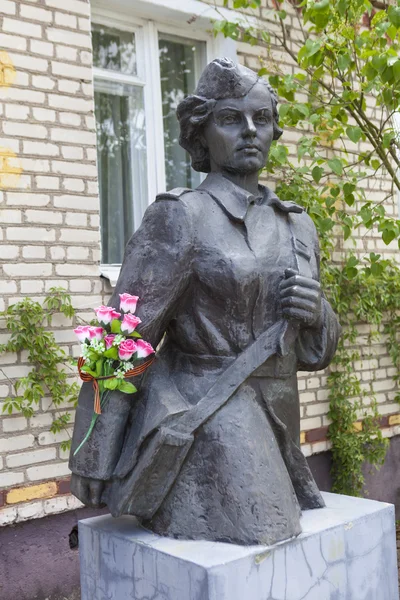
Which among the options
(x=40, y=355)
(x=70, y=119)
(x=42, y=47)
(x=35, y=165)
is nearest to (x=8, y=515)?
(x=40, y=355)

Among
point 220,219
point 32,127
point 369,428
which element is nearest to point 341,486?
point 369,428

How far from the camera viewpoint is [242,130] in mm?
2254

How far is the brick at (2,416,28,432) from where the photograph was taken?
3734mm

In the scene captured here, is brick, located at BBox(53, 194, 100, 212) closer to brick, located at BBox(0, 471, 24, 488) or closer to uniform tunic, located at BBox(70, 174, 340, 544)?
brick, located at BBox(0, 471, 24, 488)

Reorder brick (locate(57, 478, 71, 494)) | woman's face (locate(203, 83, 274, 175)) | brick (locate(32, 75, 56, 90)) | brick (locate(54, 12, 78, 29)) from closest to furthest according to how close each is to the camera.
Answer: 1. woman's face (locate(203, 83, 274, 175))
2. brick (locate(57, 478, 71, 494))
3. brick (locate(32, 75, 56, 90))
4. brick (locate(54, 12, 78, 29))

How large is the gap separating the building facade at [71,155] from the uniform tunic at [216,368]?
5.88 ft

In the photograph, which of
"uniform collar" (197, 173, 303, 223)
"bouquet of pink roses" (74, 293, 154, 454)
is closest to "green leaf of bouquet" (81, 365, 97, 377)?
"bouquet of pink roses" (74, 293, 154, 454)

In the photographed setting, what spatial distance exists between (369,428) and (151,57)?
3.08 metres

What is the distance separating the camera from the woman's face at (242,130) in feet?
7.40

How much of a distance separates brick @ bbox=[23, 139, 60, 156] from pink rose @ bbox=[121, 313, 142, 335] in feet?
7.14

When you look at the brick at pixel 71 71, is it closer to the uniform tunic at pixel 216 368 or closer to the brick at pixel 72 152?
the brick at pixel 72 152

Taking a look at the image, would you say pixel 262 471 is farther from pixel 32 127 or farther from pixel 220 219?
pixel 32 127

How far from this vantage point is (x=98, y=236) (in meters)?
4.18

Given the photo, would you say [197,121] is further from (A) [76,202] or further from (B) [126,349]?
(A) [76,202]
